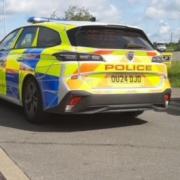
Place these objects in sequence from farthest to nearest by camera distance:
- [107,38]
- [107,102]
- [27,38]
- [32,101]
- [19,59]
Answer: [27,38] < [19,59] < [32,101] < [107,38] < [107,102]

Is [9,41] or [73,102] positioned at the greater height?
[9,41]

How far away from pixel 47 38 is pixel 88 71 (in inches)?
47.1

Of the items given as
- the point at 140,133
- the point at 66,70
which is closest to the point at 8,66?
the point at 66,70

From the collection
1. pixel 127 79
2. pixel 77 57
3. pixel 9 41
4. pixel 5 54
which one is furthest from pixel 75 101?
pixel 9 41

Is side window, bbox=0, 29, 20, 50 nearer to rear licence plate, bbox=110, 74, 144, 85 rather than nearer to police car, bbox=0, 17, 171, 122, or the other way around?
police car, bbox=0, 17, 171, 122

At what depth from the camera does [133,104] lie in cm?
792

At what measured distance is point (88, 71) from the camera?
7520mm

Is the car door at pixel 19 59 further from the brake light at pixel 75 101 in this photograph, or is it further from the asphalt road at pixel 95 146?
the brake light at pixel 75 101

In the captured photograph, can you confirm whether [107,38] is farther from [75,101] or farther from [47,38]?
[75,101]

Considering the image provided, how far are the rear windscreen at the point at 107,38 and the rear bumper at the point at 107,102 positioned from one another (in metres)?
0.76

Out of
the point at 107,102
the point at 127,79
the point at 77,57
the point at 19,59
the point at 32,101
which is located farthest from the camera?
the point at 19,59

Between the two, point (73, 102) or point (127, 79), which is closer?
point (73, 102)

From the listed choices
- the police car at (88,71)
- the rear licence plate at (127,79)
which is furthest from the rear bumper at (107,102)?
the rear licence plate at (127,79)

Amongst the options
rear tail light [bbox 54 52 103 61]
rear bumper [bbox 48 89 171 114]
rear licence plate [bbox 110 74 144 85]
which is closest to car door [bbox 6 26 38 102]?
rear tail light [bbox 54 52 103 61]
